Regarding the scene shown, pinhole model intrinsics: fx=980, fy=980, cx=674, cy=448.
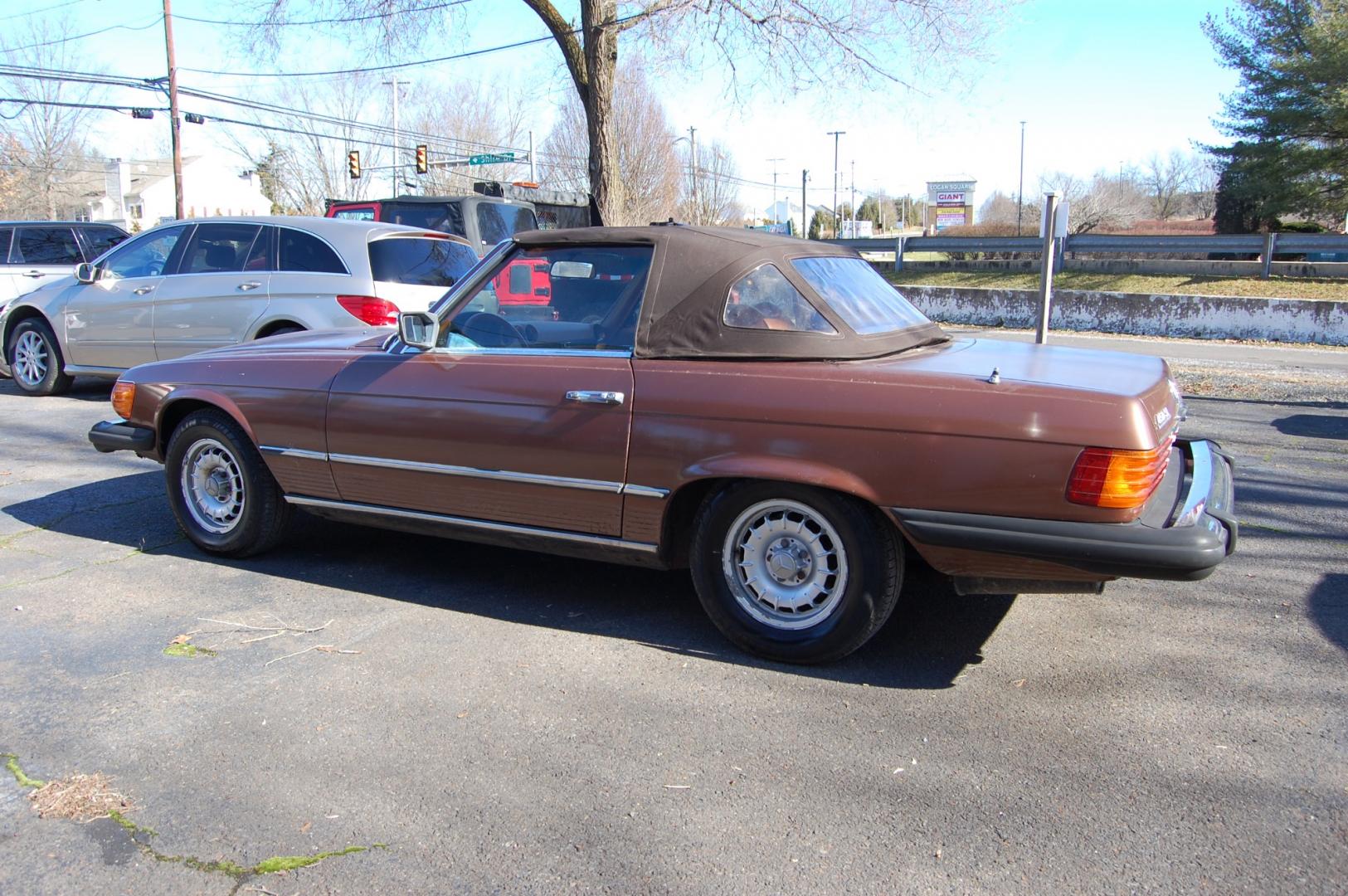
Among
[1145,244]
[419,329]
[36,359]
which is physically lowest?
[36,359]

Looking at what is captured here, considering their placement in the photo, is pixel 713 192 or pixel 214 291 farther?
pixel 713 192

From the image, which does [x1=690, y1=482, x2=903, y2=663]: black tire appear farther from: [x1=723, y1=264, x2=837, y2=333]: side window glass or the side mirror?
the side mirror

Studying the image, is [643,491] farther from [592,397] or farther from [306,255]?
[306,255]

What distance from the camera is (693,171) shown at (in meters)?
47.4

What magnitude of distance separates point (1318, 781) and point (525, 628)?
2768mm

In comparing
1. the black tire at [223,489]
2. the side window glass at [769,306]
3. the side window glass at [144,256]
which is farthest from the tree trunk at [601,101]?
the side window glass at [769,306]

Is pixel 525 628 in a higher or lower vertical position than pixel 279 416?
lower

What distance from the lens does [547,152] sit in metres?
47.6

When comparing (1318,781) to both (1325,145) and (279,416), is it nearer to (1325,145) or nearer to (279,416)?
(279,416)

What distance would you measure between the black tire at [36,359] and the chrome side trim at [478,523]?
6.41 m

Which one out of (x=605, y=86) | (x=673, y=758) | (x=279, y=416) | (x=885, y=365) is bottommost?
(x=673, y=758)

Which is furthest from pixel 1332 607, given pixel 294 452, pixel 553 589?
pixel 294 452

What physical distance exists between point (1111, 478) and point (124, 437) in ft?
15.1

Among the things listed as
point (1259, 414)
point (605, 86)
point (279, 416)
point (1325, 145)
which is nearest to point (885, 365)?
point (279, 416)
